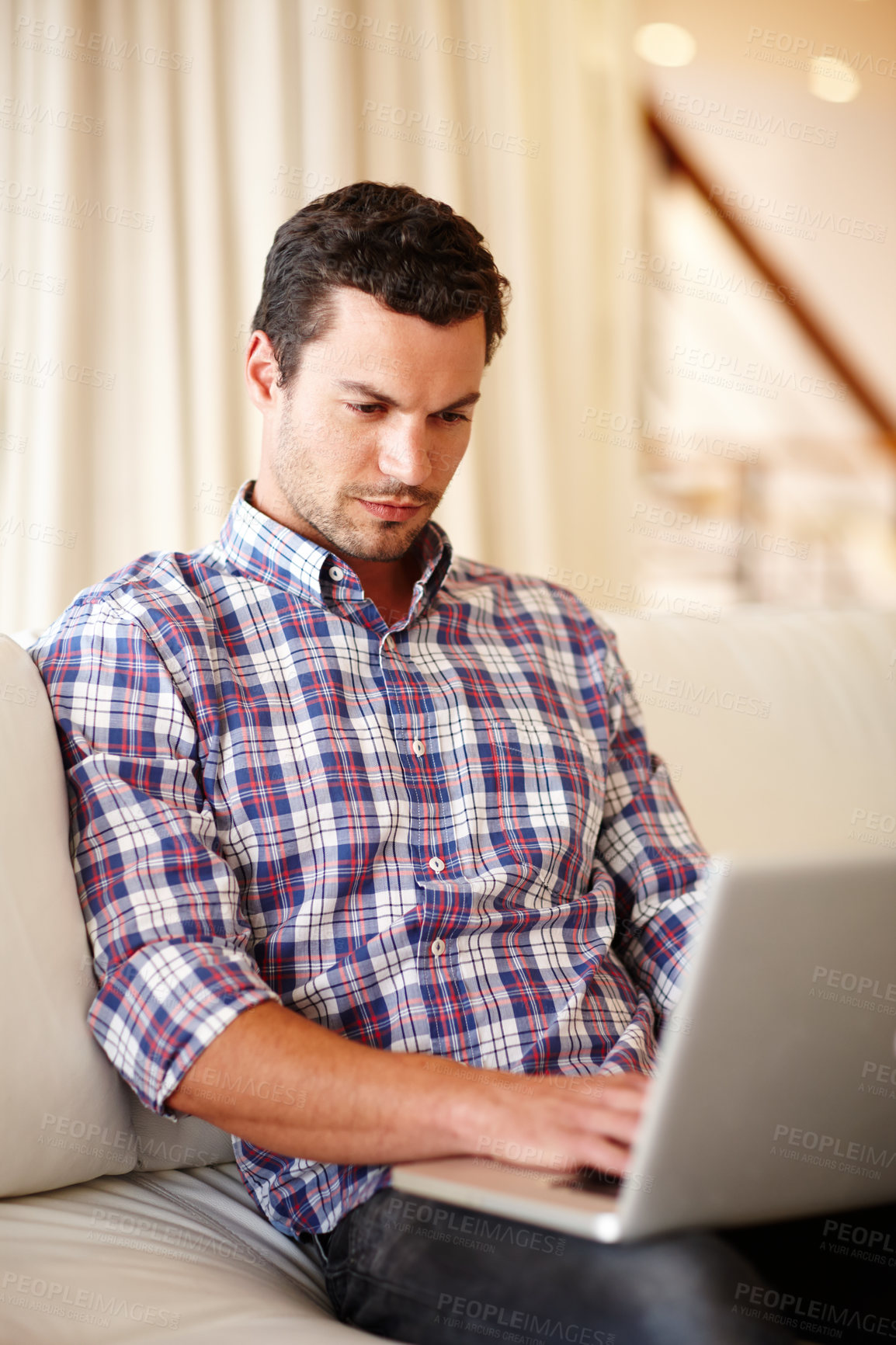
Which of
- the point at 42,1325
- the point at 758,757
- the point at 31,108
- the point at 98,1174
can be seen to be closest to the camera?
the point at 42,1325

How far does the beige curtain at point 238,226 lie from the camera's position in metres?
1.82

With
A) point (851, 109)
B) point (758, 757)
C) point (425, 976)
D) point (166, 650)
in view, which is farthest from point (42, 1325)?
point (851, 109)

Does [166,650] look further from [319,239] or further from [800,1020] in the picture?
[800,1020]

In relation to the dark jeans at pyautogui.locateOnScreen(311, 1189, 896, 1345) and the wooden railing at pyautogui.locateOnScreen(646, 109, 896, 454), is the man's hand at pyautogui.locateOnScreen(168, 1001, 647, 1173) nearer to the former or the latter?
the dark jeans at pyautogui.locateOnScreen(311, 1189, 896, 1345)

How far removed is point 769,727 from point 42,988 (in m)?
1.12

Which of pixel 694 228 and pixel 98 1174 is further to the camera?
pixel 694 228

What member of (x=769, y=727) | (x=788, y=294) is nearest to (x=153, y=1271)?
(x=769, y=727)

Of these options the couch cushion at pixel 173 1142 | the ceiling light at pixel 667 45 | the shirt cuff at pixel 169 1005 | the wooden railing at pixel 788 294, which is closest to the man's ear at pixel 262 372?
the shirt cuff at pixel 169 1005

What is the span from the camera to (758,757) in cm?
168

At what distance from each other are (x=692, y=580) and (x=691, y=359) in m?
1.11

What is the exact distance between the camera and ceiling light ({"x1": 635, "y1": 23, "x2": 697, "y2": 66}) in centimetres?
456

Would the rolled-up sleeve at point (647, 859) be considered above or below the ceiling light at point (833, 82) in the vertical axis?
below

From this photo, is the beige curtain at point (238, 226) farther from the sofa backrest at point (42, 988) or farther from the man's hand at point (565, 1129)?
the man's hand at point (565, 1129)

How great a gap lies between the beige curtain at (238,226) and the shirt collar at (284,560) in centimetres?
74
